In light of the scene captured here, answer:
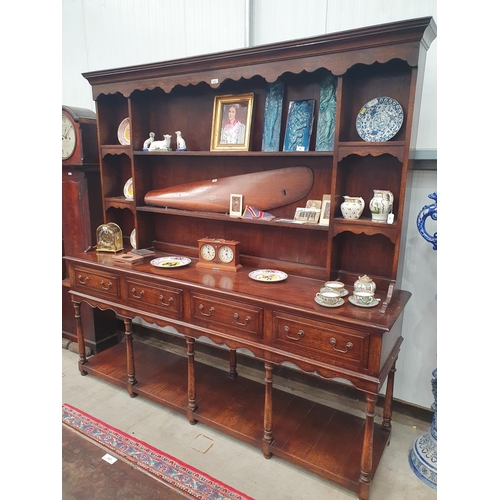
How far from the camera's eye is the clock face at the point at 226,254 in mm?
2316

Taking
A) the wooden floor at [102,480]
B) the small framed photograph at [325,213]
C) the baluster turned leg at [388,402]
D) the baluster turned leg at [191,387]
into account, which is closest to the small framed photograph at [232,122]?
the small framed photograph at [325,213]

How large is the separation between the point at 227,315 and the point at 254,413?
0.76m

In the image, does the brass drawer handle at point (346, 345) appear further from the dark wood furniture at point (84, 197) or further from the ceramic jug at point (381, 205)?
the dark wood furniture at point (84, 197)

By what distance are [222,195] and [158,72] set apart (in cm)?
84

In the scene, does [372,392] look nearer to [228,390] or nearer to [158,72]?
[228,390]

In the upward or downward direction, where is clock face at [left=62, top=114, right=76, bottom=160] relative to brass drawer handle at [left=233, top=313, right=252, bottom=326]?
upward

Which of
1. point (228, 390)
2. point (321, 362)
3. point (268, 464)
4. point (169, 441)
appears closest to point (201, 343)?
point (228, 390)

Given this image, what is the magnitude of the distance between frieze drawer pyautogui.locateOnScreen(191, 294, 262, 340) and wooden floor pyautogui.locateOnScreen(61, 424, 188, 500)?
33.3 inches

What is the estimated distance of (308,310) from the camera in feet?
5.66

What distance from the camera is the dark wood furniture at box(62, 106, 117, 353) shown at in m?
2.79

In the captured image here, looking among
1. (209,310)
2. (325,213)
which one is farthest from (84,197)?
(325,213)

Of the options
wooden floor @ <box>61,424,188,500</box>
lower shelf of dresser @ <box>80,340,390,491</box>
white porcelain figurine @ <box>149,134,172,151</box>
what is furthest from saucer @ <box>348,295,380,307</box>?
white porcelain figurine @ <box>149,134,172,151</box>

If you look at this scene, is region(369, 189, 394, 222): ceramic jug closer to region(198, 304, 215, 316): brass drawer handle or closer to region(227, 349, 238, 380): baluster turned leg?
region(198, 304, 215, 316): brass drawer handle

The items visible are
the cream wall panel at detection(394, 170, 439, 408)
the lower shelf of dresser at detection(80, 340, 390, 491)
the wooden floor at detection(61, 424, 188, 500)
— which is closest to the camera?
the wooden floor at detection(61, 424, 188, 500)
